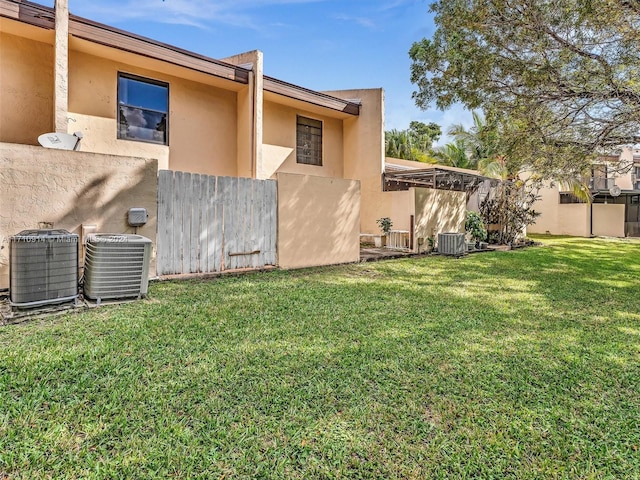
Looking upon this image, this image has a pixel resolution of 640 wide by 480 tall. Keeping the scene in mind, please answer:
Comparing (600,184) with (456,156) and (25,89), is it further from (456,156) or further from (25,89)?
(25,89)

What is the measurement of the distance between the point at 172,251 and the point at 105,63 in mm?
6095

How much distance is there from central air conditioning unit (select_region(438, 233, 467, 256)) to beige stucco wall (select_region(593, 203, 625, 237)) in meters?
19.6

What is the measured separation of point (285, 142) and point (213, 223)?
6441mm

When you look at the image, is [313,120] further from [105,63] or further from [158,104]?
[105,63]

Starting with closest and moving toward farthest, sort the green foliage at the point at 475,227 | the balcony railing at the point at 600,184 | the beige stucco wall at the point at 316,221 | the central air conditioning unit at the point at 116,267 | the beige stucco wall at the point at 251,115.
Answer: the central air conditioning unit at the point at 116,267 → the beige stucco wall at the point at 316,221 → the beige stucco wall at the point at 251,115 → the green foliage at the point at 475,227 → the balcony railing at the point at 600,184

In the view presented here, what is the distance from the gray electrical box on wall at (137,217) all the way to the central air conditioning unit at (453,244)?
9749mm

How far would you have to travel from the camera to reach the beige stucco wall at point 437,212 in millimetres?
12336

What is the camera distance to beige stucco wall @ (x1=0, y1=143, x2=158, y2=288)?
209 inches

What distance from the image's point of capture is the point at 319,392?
2.88m

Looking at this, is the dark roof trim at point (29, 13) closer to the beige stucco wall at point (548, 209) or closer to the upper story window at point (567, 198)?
the beige stucco wall at point (548, 209)

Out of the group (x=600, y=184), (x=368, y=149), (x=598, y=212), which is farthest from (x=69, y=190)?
(x=600, y=184)

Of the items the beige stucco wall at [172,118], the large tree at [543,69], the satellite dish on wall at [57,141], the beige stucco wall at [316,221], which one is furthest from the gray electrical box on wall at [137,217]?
the large tree at [543,69]

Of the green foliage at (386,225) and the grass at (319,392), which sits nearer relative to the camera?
the grass at (319,392)

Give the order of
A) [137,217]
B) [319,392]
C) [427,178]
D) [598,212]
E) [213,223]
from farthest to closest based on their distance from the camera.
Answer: [598,212]
[427,178]
[213,223]
[137,217]
[319,392]
